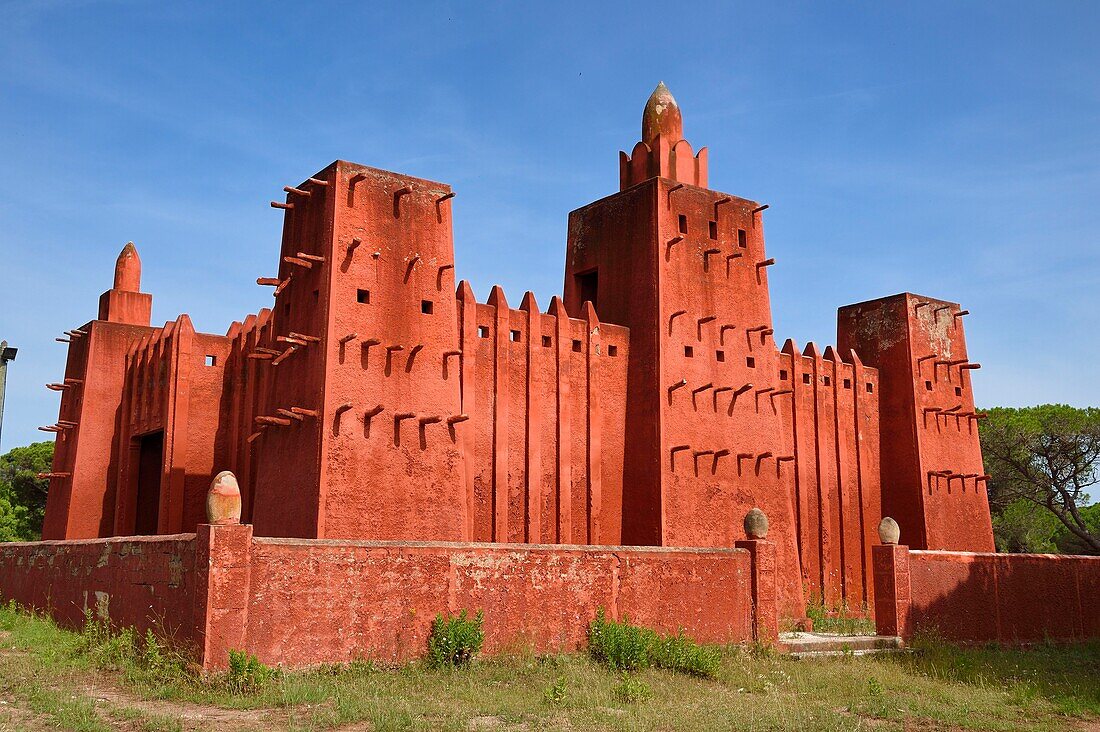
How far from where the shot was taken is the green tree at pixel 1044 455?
33.3 m

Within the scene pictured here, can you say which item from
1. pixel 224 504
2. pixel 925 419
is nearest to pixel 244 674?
pixel 224 504

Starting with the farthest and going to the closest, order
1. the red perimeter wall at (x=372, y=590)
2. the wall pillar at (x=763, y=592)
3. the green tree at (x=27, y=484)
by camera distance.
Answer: the green tree at (x=27, y=484) → the wall pillar at (x=763, y=592) → the red perimeter wall at (x=372, y=590)

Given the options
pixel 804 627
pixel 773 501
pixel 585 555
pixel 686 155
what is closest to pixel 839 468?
pixel 773 501

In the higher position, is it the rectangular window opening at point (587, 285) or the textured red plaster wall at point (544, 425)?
the rectangular window opening at point (587, 285)

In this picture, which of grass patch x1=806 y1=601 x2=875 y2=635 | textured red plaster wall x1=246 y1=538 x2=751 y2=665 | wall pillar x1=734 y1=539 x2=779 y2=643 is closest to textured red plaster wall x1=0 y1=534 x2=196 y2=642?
textured red plaster wall x1=246 y1=538 x2=751 y2=665

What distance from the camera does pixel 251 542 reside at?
11.9m

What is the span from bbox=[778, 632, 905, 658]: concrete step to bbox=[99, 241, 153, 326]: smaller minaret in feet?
46.0

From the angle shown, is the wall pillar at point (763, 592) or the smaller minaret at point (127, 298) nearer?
the wall pillar at point (763, 592)

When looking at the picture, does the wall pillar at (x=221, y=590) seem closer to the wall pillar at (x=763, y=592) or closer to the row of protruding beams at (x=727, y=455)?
the wall pillar at (x=763, y=592)

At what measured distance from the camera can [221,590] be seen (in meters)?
11.6

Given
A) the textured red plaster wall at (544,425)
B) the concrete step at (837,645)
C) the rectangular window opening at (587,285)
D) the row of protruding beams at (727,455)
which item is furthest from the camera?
the rectangular window opening at (587,285)

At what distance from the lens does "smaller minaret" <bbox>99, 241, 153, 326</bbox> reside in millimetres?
22953

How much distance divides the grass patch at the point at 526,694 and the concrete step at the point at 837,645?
88cm

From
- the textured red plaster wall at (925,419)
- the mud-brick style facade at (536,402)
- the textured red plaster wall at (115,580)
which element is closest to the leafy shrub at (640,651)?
the mud-brick style facade at (536,402)
